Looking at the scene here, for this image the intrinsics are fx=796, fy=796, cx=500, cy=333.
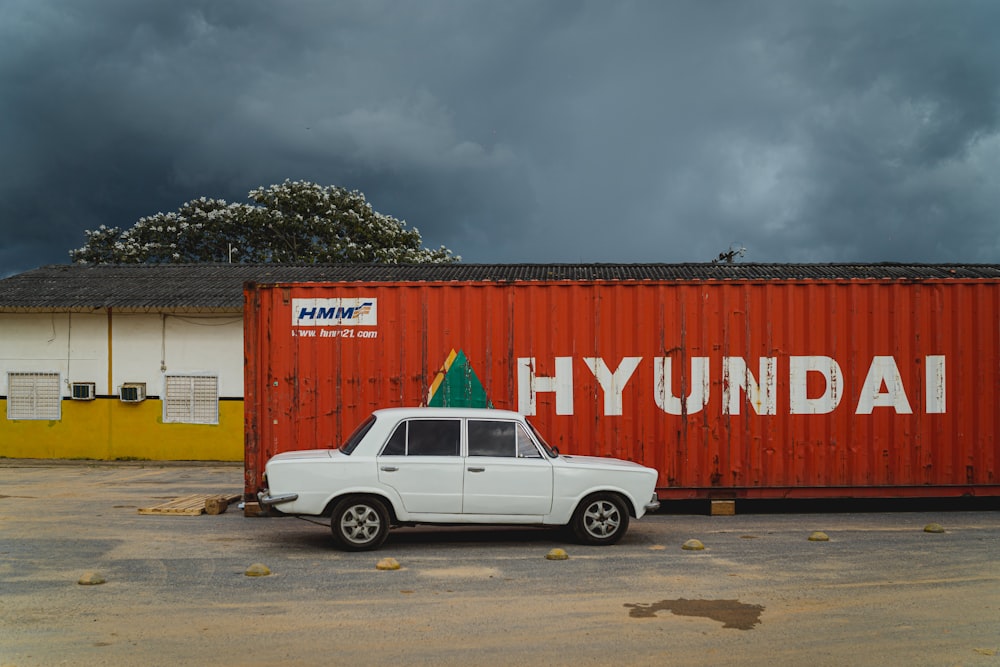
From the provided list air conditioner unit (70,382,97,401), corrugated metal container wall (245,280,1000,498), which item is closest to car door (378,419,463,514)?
corrugated metal container wall (245,280,1000,498)

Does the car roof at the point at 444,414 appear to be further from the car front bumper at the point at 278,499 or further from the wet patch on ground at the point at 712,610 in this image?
the wet patch on ground at the point at 712,610

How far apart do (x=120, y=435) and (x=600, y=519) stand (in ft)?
46.9

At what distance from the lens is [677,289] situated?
11.2 metres

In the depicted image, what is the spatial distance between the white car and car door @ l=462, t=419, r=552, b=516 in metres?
0.01

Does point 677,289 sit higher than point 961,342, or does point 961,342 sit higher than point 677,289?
point 677,289

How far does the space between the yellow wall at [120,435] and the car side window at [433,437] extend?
11.1 m

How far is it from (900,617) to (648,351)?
5493 mm

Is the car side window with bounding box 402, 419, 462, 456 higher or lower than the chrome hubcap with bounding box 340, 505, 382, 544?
higher

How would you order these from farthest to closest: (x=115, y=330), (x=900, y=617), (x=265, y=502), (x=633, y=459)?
1. (x=115, y=330)
2. (x=633, y=459)
3. (x=265, y=502)
4. (x=900, y=617)

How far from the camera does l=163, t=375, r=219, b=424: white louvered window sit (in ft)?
61.6

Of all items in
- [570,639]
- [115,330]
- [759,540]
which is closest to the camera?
[570,639]

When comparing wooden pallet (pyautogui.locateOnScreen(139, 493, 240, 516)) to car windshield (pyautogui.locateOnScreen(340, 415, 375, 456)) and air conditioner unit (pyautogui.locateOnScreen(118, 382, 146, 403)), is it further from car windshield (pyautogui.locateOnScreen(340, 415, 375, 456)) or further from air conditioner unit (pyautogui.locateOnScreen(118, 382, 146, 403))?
air conditioner unit (pyautogui.locateOnScreen(118, 382, 146, 403))

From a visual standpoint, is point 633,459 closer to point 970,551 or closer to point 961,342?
point 970,551

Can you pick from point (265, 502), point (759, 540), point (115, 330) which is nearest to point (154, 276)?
point (115, 330)
